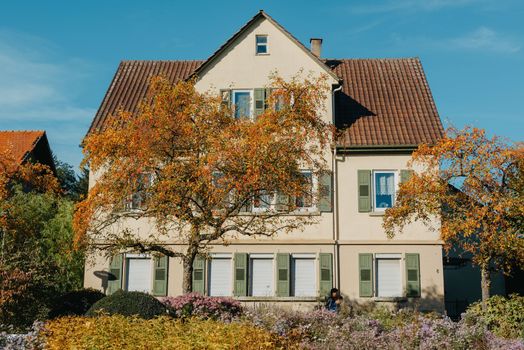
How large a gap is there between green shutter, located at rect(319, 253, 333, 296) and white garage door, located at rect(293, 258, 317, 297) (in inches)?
13.7

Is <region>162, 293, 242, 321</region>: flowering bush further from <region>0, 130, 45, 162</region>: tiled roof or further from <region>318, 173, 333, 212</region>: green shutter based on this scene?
<region>0, 130, 45, 162</region>: tiled roof

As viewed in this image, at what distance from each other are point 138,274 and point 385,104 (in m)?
11.7

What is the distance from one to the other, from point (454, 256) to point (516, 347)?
56.8 feet

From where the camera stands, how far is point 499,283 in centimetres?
3192

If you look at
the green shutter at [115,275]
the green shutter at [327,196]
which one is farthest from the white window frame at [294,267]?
the green shutter at [115,275]

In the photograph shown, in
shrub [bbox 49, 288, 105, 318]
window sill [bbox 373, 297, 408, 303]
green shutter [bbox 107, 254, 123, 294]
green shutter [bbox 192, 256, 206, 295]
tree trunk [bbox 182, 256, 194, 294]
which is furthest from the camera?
green shutter [bbox 107, 254, 123, 294]

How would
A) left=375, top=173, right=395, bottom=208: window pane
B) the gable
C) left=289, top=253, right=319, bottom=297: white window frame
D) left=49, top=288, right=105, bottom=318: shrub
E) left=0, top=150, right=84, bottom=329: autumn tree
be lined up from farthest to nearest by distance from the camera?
the gable < left=375, top=173, right=395, bottom=208: window pane < left=289, top=253, right=319, bottom=297: white window frame < left=49, top=288, right=105, bottom=318: shrub < left=0, top=150, right=84, bottom=329: autumn tree

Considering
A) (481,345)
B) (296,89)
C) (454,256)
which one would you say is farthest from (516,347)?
(454,256)

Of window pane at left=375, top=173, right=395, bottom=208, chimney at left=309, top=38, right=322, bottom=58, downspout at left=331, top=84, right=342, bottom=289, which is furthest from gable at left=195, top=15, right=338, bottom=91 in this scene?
window pane at left=375, top=173, right=395, bottom=208

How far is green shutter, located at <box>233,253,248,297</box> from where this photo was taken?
83.6 feet

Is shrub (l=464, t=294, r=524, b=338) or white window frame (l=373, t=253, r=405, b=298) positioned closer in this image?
shrub (l=464, t=294, r=524, b=338)

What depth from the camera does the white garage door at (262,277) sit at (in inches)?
1009

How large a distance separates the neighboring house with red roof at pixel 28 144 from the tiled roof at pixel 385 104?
16109 mm

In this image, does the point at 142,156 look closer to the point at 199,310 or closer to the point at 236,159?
the point at 236,159
